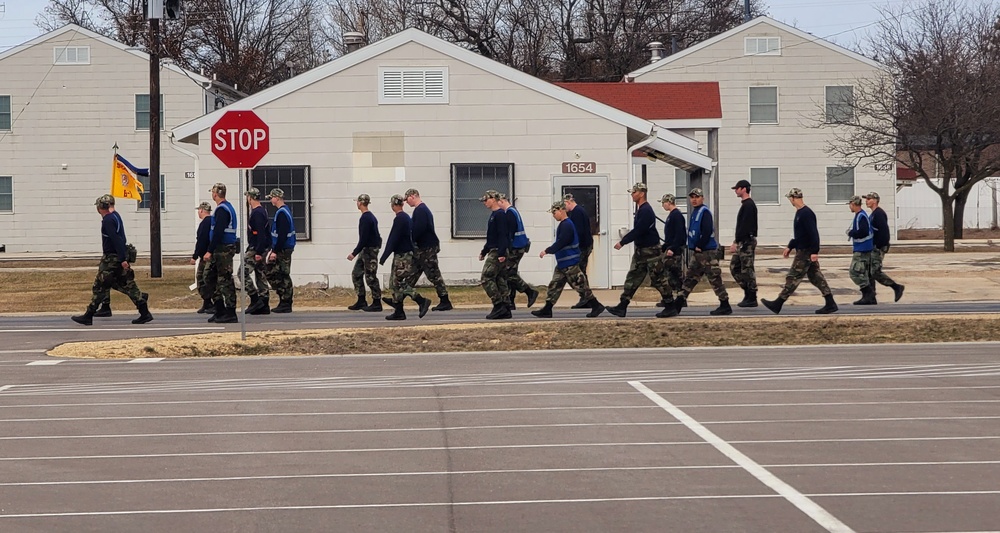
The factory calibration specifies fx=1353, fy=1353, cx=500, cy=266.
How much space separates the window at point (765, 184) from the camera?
42719 mm

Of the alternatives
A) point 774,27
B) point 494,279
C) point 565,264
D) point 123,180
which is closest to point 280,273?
point 494,279

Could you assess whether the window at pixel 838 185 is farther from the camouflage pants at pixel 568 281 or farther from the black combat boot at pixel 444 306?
the camouflage pants at pixel 568 281

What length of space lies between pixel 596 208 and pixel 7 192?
26.6 metres

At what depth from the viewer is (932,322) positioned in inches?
644

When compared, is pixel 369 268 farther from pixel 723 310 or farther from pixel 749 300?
pixel 749 300

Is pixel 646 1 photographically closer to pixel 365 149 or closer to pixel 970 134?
pixel 970 134

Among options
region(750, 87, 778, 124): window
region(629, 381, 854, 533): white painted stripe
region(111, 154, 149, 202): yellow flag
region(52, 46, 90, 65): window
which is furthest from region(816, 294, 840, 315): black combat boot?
region(52, 46, 90, 65): window

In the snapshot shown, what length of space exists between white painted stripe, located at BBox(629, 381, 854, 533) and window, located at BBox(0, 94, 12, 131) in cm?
3777

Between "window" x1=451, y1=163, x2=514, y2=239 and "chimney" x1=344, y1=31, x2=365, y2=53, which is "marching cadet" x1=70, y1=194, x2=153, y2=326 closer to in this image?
"window" x1=451, y1=163, x2=514, y2=239

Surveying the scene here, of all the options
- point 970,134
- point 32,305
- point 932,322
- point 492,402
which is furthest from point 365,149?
point 970,134

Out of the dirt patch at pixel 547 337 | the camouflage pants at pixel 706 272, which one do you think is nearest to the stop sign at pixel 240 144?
the dirt patch at pixel 547 337

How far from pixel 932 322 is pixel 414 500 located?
10814 mm

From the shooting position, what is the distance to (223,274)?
18.8m

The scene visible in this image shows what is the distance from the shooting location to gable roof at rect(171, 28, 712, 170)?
958 inches
